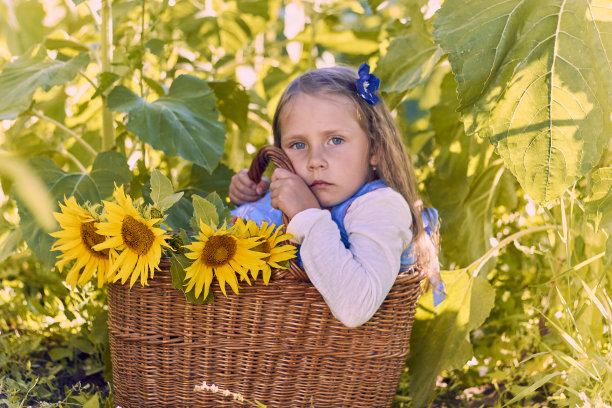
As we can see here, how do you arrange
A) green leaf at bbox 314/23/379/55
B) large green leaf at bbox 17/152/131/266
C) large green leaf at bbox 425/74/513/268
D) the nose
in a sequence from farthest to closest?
1. green leaf at bbox 314/23/379/55
2. large green leaf at bbox 425/74/513/268
3. large green leaf at bbox 17/152/131/266
4. the nose

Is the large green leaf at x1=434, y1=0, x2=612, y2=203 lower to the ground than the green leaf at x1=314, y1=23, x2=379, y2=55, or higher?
lower

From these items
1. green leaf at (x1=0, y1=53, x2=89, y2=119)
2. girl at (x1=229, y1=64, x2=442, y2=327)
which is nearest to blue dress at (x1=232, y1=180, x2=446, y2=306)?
girl at (x1=229, y1=64, x2=442, y2=327)

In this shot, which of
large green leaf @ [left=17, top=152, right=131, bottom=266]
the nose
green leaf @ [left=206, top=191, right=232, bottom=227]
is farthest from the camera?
large green leaf @ [left=17, top=152, right=131, bottom=266]

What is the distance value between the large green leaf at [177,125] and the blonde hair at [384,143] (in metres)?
0.19

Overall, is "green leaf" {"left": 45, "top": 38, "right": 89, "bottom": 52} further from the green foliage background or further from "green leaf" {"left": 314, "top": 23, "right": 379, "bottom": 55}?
"green leaf" {"left": 314, "top": 23, "right": 379, "bottom": 55}

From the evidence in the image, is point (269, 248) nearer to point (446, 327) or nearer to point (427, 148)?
point (446, 327)

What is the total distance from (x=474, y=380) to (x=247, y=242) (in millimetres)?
817

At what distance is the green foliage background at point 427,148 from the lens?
1.09 meters

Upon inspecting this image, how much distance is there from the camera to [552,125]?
3.56ft

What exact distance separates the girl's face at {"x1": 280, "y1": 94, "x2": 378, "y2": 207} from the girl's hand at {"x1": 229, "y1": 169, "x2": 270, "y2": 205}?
7.9 inches

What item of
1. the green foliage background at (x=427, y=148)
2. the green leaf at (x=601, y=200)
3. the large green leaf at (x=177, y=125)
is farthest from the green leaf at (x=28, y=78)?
the green leaf at (x=601, y=200)

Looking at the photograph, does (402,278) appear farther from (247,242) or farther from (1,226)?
(1,226)

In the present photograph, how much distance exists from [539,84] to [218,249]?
59cm

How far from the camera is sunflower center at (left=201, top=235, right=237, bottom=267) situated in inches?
43.1
